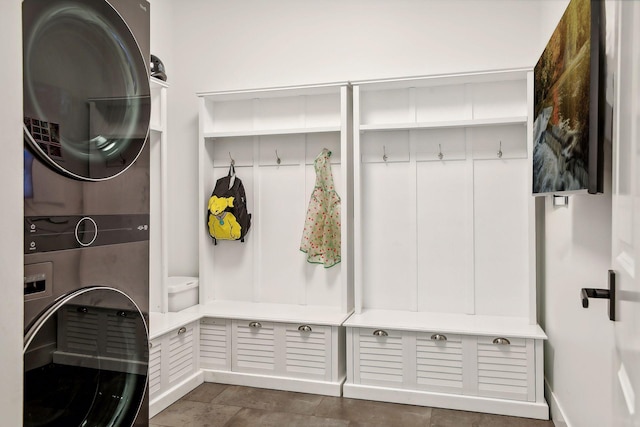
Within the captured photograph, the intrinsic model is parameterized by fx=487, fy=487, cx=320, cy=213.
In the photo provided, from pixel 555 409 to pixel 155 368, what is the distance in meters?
2.29

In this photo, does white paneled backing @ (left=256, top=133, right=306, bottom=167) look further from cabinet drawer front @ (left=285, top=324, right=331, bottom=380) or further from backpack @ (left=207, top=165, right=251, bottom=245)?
cabinet drawer front @ (left=285, top=324, right=331, bottom=380)

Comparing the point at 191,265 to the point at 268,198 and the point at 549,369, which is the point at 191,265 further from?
the point at 549,369

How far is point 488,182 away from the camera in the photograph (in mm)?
3285

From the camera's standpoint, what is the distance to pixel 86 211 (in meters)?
1.31

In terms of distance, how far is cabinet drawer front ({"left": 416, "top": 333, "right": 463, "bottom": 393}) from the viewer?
295cm

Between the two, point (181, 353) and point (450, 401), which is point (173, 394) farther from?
point (450, 401)

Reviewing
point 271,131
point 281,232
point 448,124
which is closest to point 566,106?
point 448,124

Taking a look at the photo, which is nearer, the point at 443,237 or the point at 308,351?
the point at 308,351

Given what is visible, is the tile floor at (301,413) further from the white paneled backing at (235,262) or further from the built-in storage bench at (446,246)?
the white paneled backing at (235,262)

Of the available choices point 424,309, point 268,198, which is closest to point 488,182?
point 424,309

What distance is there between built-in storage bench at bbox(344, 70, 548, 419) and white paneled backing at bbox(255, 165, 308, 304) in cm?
49

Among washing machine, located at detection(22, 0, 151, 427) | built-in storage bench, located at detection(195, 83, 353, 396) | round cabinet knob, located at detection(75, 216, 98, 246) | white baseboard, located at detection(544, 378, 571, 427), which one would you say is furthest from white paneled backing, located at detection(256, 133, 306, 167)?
round cabinet knob, located at detection(75, 216, 98, 246)

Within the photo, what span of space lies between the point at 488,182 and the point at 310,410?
1.87m

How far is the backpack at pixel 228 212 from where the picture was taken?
358 cm
